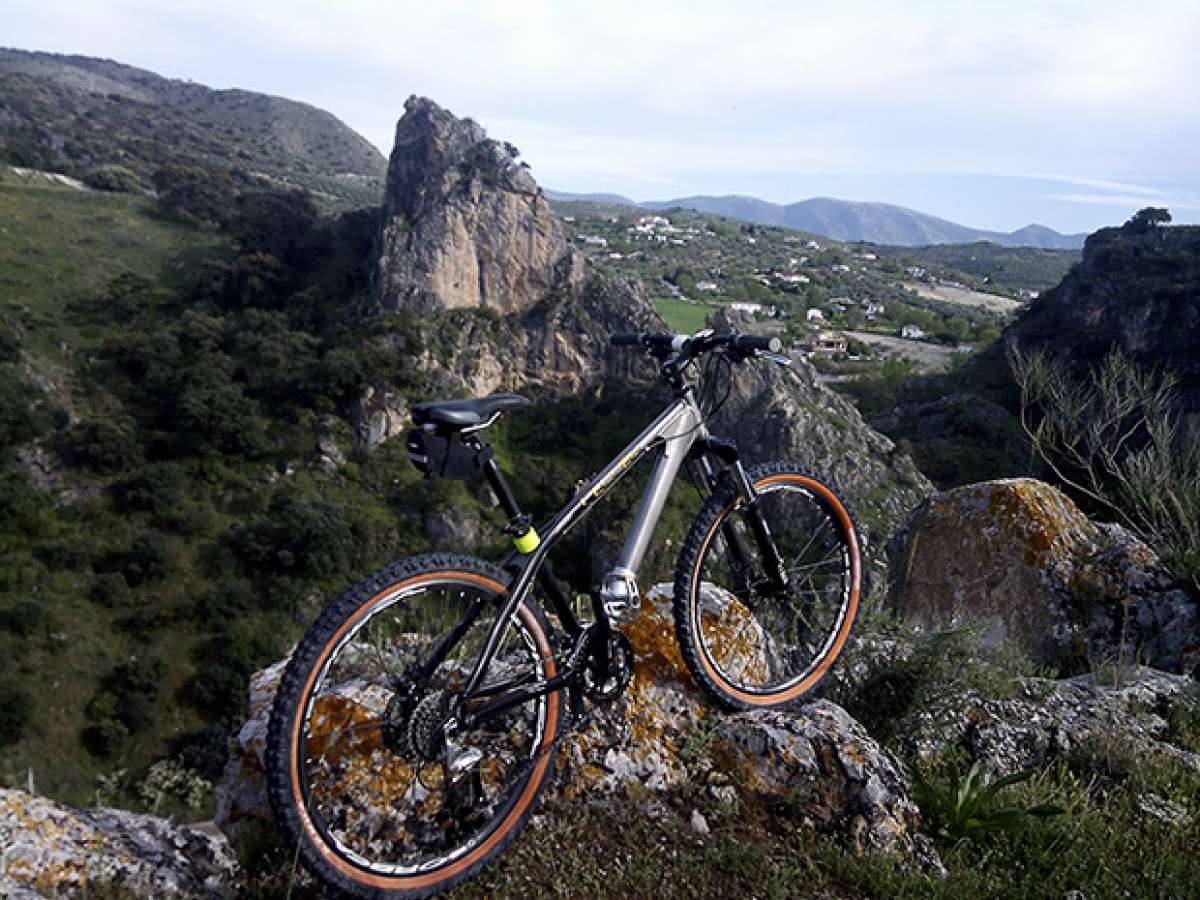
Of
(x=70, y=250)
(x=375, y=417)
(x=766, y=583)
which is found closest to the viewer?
(x=766, y=583)

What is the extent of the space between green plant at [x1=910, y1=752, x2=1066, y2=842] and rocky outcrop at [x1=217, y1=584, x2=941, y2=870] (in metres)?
0.15

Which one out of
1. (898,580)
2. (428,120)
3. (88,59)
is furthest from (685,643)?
Result: (88,59)

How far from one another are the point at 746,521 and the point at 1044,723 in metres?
2.16

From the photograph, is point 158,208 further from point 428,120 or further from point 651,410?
point 651,410

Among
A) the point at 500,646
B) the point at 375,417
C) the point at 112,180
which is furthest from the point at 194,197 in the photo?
the point at 500,646

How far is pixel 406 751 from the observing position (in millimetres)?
2492

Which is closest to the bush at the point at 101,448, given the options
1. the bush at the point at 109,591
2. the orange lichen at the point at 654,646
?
the bush at the point at 109,591

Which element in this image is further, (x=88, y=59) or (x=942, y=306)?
(x=88, y=59)

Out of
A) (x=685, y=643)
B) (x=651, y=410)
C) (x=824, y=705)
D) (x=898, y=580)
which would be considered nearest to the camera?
(x=685, y=643)

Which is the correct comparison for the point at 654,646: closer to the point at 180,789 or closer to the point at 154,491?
the point at 180,789

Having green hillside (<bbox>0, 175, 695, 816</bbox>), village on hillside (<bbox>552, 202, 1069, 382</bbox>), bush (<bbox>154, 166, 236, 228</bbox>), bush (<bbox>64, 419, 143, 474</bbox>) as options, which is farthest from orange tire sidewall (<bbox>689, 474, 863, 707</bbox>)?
bush (<bbox>154, 166, 236, 228</bbox>)

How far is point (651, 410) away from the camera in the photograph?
58.8 meters

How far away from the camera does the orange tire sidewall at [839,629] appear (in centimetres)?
336

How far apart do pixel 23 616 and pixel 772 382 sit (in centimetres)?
4410
